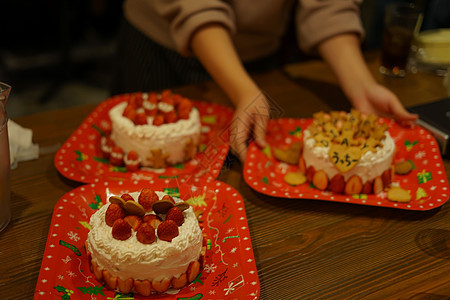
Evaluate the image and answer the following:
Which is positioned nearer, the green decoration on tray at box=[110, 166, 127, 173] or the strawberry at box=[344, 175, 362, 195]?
the strawberry at box=[344, 175, 362, 195]

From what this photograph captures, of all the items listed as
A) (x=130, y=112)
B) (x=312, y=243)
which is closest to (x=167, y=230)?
(x=312, y=243)

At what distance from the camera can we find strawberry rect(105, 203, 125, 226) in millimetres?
1074

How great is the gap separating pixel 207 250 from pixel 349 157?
0.52m

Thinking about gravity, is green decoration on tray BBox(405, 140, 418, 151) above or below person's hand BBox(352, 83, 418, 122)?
below

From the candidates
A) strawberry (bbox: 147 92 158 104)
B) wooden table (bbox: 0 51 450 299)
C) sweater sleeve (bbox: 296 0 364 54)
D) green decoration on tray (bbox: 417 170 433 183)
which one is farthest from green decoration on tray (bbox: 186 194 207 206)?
sweater sleeve (bbox: 296 0 364 54)

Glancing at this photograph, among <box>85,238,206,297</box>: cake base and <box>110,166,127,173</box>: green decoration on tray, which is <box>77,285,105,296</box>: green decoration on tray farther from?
<box>110,166,127,173</box>: green decoration on tray

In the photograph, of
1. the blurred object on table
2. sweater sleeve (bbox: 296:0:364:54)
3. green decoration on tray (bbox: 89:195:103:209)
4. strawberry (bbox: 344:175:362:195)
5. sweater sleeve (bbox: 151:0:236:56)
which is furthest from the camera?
the blurred object on table

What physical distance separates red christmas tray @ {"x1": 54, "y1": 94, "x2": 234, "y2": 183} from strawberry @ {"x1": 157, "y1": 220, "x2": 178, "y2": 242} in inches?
12.7

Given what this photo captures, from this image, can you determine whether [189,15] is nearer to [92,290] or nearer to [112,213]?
[112,213]

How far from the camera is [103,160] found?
1565 millimetres

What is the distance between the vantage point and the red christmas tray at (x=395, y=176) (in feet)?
4.40

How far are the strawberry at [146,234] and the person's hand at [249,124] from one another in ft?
1.72

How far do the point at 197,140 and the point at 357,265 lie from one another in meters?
0.70

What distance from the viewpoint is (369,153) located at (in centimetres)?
140
